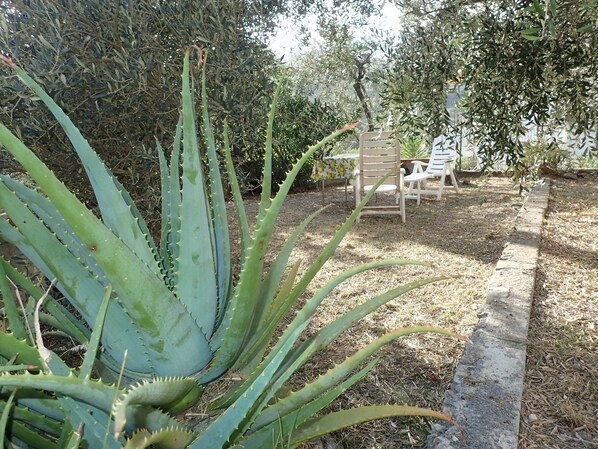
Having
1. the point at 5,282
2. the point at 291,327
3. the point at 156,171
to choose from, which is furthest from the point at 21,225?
the point at 156,171

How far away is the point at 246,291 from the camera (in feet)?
3.56

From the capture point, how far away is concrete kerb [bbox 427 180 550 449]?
1.70 m

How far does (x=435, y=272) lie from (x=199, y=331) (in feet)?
10.7

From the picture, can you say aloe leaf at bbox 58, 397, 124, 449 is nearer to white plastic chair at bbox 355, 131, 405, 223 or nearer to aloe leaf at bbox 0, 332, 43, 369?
aloe leaf at bbox 0, 332, 43, 369

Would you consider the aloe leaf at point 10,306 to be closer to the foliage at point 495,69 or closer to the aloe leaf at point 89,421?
the aloe leaf at point 89,421

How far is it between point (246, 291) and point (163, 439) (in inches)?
13.9

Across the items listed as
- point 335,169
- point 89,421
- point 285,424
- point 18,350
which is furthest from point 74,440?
point 335,169

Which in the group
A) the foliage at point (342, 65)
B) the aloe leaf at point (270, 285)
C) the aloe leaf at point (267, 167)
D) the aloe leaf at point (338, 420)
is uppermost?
the foliage at point (342, 65)

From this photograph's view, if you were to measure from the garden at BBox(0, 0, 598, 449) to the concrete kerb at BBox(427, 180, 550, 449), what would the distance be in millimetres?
94

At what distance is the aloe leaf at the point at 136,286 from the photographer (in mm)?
781

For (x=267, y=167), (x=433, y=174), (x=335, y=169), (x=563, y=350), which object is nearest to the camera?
(x=267, y=167)

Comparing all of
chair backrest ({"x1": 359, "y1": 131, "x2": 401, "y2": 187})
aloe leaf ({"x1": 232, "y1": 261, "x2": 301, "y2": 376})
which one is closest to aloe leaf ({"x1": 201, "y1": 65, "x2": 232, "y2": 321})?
aloe leaf ({"x1": 232, "y1": 261, "x2": 301, "y2": 376})

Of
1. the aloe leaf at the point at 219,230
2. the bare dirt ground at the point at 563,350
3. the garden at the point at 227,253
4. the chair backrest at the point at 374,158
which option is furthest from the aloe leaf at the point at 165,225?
the chair backrest at the point at 374,158

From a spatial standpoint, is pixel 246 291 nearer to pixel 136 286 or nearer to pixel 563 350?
pixel 136 286
